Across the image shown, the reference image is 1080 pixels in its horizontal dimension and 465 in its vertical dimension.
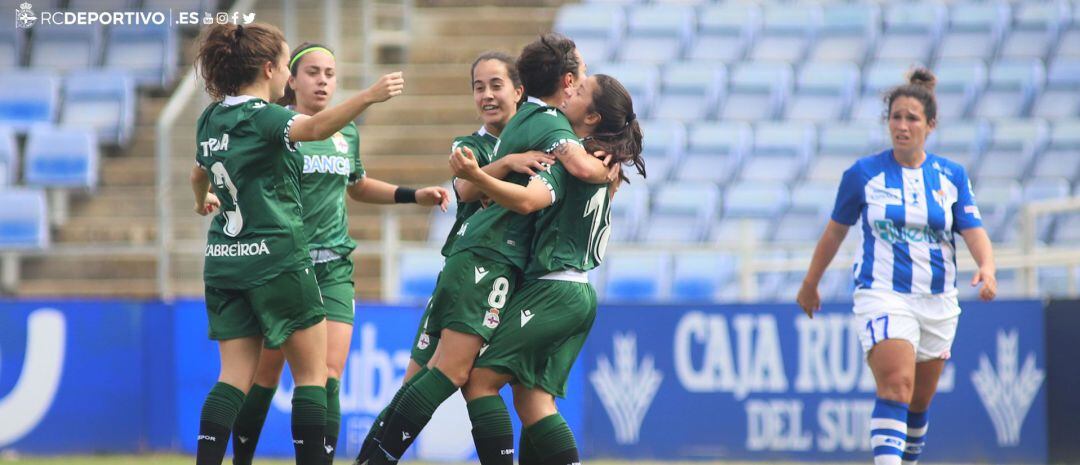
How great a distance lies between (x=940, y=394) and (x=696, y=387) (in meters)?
1.59

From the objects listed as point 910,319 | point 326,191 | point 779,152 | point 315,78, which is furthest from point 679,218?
point 315,78

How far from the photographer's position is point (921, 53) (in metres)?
15.5

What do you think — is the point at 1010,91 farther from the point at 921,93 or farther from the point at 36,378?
the point at 36,378

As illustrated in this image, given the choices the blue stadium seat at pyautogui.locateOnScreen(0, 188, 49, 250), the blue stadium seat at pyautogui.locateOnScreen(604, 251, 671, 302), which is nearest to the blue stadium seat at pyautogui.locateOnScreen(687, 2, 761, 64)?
the blue stadium seat at pyautogui.locateOnScreen(604, 251, 671, 302)

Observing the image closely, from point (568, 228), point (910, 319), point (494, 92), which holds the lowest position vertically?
point (910, 319)

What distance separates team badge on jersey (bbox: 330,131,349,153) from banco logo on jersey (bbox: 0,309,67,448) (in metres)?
3.81

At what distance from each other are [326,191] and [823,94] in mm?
9317

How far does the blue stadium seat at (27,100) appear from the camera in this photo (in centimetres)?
1403

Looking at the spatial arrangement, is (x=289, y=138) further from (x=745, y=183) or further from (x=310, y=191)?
(x=745, y=183)

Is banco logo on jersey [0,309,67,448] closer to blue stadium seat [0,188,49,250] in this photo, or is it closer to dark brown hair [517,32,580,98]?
blue stadium seat [0,188,49,250]

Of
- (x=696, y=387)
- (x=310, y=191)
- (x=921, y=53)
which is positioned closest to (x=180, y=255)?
(x=696, y=387)

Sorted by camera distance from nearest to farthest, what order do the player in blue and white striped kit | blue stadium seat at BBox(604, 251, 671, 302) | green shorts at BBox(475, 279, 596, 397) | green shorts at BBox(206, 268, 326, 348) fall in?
1. green shorts at BBox(475, 279, 596, 397)
2. green shorts at BBox(206, 268, 326, 348)
3. the player in blue and white striped kit
4. blue stadium seat at BBox(604, 251, 671, 302)

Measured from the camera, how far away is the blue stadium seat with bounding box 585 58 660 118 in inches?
570

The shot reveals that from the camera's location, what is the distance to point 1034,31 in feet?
51.7
